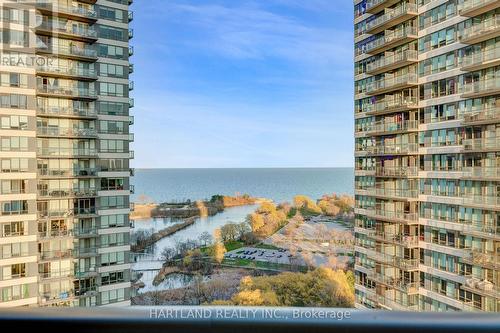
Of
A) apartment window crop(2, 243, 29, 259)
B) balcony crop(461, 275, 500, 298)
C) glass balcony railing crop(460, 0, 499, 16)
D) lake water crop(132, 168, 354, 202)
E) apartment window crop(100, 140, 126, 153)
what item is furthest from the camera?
apartment window crop(100, 140, 126, 153)

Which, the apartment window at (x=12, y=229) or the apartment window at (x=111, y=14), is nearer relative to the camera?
the apartment window at (x=12, y=229)

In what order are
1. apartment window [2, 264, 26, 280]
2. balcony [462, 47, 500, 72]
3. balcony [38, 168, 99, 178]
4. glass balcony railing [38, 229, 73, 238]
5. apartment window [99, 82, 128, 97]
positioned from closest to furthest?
apartment window [2, 264, 26, 280] → balcony [462, 47, 500, 72] → balcony [38, 168, 99, 178] → glass balcony railing [38, 229, 73, 238] → apartment window [99, 82, 128, 97]

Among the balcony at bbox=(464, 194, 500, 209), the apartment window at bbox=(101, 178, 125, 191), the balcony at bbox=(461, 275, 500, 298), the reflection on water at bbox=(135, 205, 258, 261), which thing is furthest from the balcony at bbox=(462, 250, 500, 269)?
the apartment window at bbox=(101, 178, 125, 191)

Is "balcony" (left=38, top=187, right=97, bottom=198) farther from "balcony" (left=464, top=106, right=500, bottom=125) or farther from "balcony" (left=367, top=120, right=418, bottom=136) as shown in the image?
"balcony" (left=464, top=106, right=500, bottom=125)

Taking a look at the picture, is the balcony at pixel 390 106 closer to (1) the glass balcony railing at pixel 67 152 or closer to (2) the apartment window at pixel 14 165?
(1) the glass balcony railing at pixel 67 152

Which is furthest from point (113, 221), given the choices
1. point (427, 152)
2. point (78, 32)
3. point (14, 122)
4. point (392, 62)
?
point (392, 62)

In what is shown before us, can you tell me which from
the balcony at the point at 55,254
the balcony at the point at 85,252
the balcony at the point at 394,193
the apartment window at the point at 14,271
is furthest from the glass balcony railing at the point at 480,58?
the balcony at the point at 85,252
